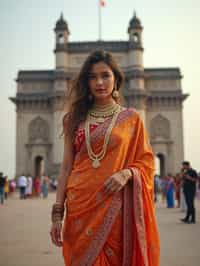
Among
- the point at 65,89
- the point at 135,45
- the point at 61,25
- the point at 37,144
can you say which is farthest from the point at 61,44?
the point at 37,144

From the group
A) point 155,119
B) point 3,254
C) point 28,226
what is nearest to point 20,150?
point 155,119

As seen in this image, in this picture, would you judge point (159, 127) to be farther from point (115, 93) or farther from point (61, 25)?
point (115, 93)

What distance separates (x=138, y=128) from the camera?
232 cm

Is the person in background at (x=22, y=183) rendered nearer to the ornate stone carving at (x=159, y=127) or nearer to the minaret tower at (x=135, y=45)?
the ornate stone carving at (x=159, y=127)

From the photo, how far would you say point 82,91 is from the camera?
2.50m

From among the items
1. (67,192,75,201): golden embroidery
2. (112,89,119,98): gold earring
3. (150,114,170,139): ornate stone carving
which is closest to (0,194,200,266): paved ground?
(67,192,75,201): golden embroidery

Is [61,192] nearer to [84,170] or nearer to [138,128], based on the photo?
[84,170]

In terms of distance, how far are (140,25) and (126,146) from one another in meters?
36.6

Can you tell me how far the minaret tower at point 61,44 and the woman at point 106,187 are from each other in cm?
3316

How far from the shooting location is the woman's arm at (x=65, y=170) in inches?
90.7

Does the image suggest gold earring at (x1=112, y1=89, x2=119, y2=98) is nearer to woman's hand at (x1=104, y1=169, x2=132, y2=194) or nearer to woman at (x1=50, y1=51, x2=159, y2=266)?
woman at (x1=50, y1=51, x2=159, y2=266)

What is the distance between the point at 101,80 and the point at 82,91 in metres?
0.21

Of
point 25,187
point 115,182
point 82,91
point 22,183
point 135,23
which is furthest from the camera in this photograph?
point 135,23

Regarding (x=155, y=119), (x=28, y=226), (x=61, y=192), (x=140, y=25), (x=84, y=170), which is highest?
(x=140, y=25)
